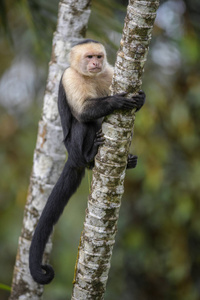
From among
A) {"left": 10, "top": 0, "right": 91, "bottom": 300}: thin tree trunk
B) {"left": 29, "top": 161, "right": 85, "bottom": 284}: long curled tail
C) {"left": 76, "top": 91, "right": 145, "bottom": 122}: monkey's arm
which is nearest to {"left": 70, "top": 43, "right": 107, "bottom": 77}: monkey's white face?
{"left": 10, "top": 0, "right": 91, "bottom": 300}: thin tree trunk

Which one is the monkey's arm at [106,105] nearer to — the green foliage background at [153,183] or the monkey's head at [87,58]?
the monkey's head at [87,58]

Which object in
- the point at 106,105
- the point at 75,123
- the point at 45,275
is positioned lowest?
the point at 45,275

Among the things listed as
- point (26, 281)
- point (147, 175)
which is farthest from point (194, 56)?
point (26, 281)

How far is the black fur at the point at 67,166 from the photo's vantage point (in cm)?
270

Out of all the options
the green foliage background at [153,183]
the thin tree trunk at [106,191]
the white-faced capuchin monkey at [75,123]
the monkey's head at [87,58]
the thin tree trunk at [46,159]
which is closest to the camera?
Answer: the thin tree trunk at [106,191]

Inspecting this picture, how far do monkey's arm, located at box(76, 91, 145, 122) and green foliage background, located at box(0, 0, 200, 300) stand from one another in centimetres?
160

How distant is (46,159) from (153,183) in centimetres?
181

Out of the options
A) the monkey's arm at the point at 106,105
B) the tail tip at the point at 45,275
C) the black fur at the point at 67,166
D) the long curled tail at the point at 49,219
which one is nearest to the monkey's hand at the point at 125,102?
the monkey's arm at the point at 106,105

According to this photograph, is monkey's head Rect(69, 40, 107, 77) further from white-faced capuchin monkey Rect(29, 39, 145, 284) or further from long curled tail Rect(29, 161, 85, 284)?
long curled tail Rect(29, 161, 85, 284)

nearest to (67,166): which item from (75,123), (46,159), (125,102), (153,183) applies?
(46,159)

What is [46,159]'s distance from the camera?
3100mm

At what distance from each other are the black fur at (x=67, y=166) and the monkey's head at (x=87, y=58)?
231 mm

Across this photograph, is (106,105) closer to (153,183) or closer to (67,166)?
(67,166)

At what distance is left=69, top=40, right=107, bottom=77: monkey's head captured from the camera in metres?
2.90
